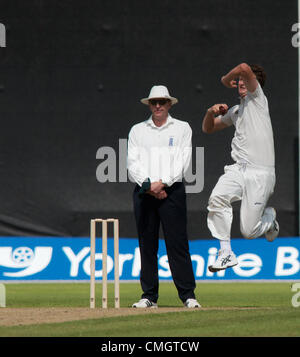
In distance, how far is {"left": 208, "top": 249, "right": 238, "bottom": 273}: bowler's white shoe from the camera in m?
6.09

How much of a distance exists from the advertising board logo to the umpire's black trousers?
10.9 feet

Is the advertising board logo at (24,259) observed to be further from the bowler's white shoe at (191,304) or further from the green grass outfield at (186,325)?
the bowler's white shoe at (191,304)

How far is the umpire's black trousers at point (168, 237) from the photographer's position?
6.80m

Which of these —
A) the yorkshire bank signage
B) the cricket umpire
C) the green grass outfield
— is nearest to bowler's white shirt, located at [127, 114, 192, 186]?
the cricket umpire

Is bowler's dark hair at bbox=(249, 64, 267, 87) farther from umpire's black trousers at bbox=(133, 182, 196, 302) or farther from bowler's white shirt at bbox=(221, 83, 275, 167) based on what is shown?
umpire's black trousers at bbox=(133, 182, 196, 302)

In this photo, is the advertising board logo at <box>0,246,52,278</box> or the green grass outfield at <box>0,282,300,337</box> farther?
the advertising board logo at <box>0,246,52,278</box>

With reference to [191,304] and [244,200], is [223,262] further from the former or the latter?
[191,304]

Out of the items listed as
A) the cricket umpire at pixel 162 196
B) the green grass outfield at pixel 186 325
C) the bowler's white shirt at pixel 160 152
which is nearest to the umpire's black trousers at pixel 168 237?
the cricket umpire at pixel 162 196

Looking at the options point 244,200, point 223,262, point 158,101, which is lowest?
point 223,262

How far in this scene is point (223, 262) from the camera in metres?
6.16

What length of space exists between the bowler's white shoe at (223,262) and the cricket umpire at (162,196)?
0.64 m

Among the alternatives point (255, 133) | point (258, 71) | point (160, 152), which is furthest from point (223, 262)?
point (258, 71)

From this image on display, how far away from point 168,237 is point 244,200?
787 mm
